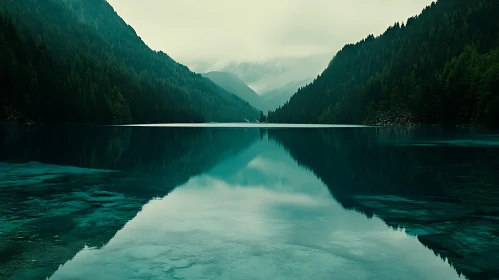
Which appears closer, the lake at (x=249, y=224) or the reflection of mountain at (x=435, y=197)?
the lake at (x=249, y=224)

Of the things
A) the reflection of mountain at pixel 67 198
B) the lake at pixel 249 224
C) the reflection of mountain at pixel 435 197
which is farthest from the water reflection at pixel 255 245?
the reflection of mountain at pixel 435 197

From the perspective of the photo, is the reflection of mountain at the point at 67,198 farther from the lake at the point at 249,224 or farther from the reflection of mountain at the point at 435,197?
the reflection of mountain at the point at 435,197

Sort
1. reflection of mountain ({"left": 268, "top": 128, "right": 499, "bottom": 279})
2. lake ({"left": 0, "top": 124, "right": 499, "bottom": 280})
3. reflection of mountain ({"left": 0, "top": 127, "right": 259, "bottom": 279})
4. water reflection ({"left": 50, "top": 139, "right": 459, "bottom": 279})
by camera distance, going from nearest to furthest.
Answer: water reflection ({"left": 50, "top": 139, "right": 459, "bottom": 279}) < lake ({"left": 0, "top": 124, "right": 499, "bottom": 280}) < reflection of mountain ({"left": 0, "top": 127, "right": 259, "bottom": 279}) < reflection of mountain ({"left": 268, "top": 128, "right": 499, "bottom": 279})

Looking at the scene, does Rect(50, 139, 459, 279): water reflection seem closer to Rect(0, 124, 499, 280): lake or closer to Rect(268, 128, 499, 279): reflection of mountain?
Rect(0, 124, 499, 280): lake

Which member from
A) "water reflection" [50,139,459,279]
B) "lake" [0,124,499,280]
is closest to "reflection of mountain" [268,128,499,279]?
"lake" [0,124,499,280]

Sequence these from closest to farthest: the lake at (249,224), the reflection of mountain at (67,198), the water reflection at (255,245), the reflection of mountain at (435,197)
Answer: the water reflection at (255,245) < the lake at (249,224) < the reflection of mountain at (67,198) < the reflection of mountain at (435,197)

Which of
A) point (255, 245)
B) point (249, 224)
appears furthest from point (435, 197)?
point (255, 245)

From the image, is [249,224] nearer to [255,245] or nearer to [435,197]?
[255,245]

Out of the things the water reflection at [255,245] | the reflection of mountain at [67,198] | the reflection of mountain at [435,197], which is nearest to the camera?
the water reflection at [255,245]
